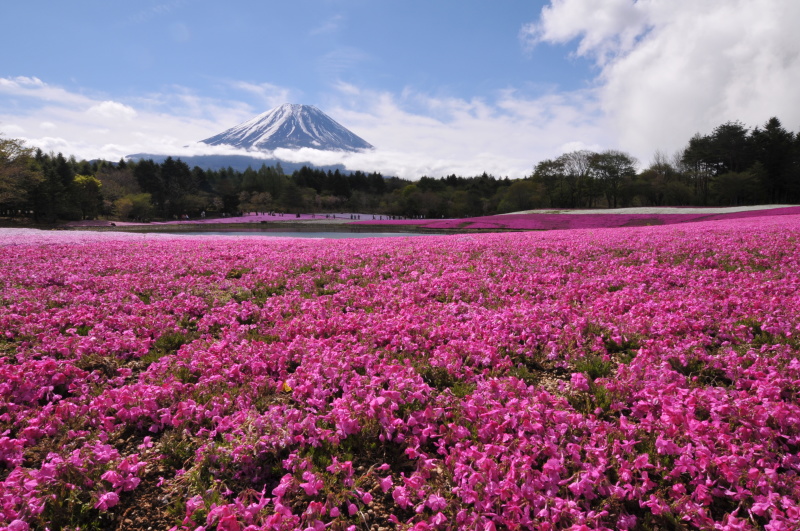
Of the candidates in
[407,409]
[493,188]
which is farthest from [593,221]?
[493,188]

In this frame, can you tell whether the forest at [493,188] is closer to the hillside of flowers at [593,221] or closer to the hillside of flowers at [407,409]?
the hillside of flowers at [593,221]

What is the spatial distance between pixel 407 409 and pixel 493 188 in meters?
116

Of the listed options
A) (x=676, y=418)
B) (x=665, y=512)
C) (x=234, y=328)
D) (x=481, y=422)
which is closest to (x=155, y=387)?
(x=234, y=328)

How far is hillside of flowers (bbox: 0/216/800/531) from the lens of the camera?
3.36 metres

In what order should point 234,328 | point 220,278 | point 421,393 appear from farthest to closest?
point 220,278, point 234,328, point 421,393

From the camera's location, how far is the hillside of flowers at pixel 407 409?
→ 3.36 metres

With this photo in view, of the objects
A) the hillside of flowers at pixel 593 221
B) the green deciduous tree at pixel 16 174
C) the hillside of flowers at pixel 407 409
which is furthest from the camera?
the green deciduous tree at pixel 16 174

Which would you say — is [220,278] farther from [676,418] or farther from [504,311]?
[676,418]

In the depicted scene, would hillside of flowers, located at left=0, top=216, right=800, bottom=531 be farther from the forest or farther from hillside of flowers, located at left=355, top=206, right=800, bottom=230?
the forest

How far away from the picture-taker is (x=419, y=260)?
1427 centimetres

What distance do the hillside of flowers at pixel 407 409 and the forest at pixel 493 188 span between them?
66232mm

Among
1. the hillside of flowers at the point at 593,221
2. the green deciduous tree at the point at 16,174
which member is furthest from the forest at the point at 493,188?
the hillside of flowers at the point at 593,221

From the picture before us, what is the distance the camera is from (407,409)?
15.4 ft

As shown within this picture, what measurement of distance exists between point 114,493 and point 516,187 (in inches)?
3874
